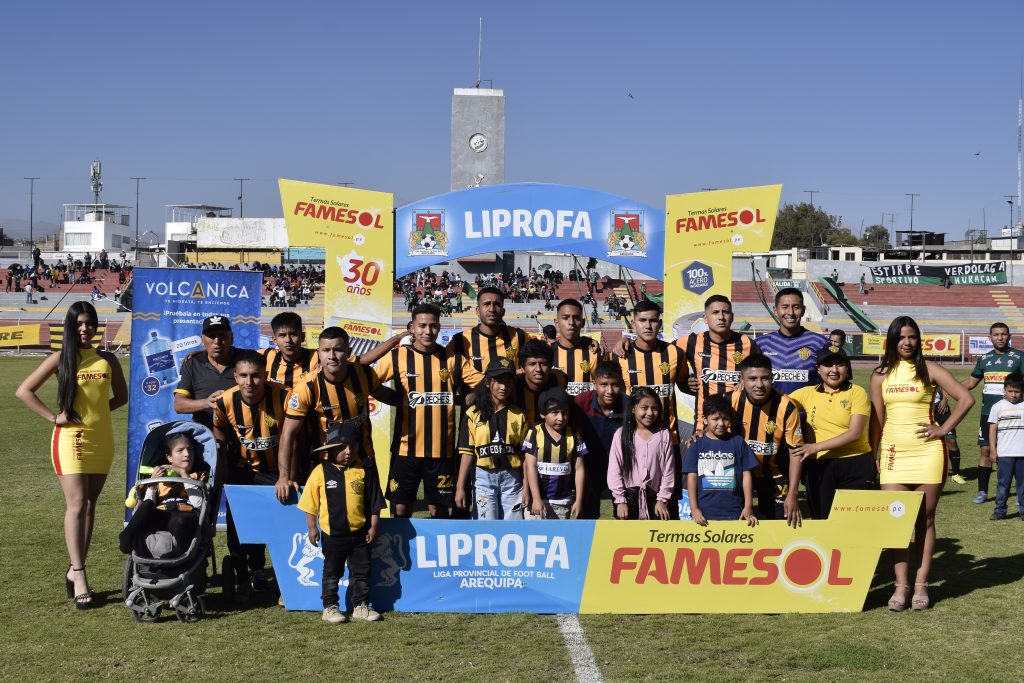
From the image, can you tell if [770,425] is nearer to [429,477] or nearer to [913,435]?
[913,435]

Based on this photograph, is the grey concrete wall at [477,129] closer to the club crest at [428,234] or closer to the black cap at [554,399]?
the club crest at [428,234]

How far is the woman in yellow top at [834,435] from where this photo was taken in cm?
612

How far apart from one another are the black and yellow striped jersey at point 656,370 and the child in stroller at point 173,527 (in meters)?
2.87

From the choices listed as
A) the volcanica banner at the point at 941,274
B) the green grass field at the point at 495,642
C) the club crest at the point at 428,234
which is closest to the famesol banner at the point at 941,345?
the volcanica banner at the point at 941,274

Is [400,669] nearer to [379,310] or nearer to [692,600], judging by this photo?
[692,600]

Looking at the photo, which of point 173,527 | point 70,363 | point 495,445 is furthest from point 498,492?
point 70,363

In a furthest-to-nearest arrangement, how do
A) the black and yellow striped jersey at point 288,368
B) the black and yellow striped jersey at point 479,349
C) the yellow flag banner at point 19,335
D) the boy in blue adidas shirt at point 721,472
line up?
1. the yellow flag banner at point 19,335
2. the black and yellow striped jersey at point 479,349
3. the black and yellow striped jersey at point 288,368
4. the boy in blue adidas shirt at point 721,472

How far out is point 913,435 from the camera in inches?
234

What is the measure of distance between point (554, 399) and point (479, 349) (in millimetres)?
1172

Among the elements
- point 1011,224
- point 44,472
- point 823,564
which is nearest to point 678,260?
point 823,564

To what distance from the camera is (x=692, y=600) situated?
586 centimetres

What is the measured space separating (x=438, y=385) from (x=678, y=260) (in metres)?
2.93

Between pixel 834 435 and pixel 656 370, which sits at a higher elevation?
pixel 656 370

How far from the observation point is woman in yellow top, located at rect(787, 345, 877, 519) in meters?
6.12
